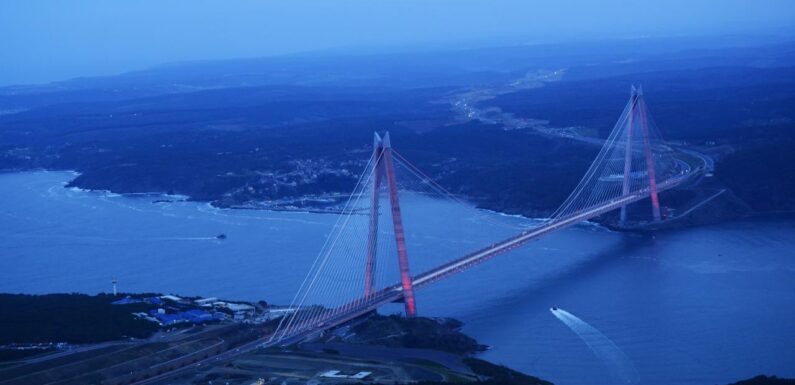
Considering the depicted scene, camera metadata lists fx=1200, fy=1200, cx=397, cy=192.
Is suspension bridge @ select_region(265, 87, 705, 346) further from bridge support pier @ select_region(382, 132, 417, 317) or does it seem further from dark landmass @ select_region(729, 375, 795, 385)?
dark landmass @ select_region(729, 375, 795, 385)

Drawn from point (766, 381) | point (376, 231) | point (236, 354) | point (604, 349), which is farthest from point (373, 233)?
point (766, 381)

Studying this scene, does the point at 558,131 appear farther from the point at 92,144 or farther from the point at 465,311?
the point at 465,311

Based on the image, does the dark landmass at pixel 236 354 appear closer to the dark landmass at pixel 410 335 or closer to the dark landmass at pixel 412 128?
the dark landmass at pixel 410 335

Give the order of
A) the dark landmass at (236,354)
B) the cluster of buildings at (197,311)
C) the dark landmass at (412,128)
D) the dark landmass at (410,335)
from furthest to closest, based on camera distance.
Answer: the dark landmass at (412,128)
the cluster of buildings at (197,311)
the dark landmass at (410,335)
the dark landmass at (236,354)

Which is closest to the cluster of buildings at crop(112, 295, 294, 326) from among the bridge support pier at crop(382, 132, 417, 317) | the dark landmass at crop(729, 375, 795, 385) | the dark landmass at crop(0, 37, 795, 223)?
the bridge support pier at crop(382, 132, 417, 317)

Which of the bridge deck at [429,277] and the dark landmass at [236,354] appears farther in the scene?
the bridge deck at [429,277]

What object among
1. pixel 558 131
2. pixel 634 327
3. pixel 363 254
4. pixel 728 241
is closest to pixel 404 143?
pixel 558 131

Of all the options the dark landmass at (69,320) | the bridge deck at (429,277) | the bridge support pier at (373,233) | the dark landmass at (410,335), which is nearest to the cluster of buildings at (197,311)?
the dark landmass at (69,320)

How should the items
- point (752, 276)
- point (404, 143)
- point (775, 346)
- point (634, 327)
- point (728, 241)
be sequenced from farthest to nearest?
1. point (404, 143)
2. point (728, 241)
3. point (752, 276)
4. point (634, 327)
5. point (775, 346)
